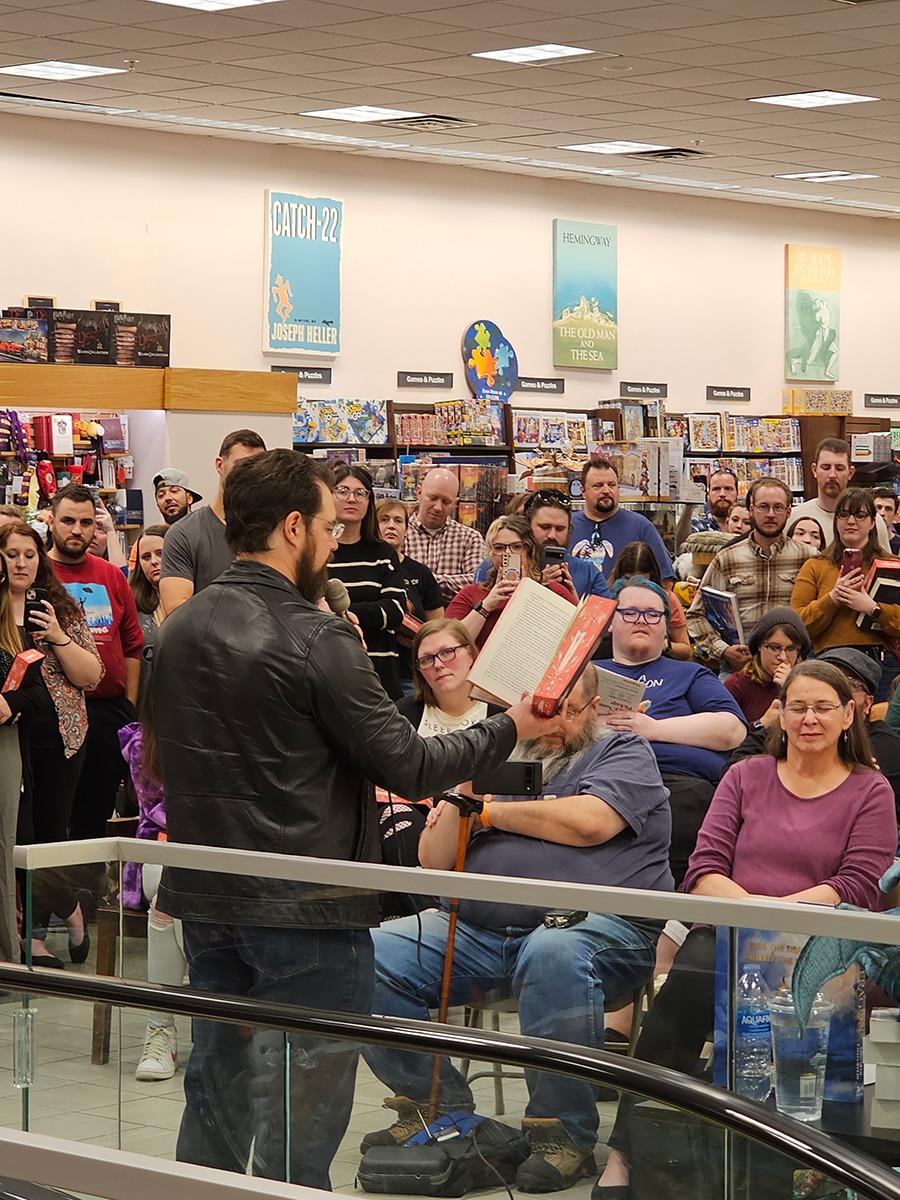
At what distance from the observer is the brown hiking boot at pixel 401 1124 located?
3061 mm

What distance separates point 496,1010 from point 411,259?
10982mm

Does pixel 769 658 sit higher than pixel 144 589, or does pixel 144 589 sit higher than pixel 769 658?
pixel 144 589

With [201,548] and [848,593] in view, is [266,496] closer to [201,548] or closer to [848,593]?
[201,548]

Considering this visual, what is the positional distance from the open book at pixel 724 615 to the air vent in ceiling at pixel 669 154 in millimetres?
6389

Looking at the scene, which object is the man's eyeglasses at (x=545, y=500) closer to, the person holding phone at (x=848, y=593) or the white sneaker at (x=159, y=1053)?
the person holding phone at (x=848, y=593)

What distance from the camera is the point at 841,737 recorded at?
14.9 ft

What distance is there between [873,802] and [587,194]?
1104cm

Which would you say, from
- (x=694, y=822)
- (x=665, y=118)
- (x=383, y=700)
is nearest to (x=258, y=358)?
(x=665, y=118)

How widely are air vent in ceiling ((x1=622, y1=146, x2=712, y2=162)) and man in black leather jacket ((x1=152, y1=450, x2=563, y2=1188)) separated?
417 inches

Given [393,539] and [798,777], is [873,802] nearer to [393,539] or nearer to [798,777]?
[798,777]

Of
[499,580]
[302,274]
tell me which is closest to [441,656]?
[499,580]

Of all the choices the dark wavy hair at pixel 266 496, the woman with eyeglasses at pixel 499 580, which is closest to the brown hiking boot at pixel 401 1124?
the dark wavy hair at pixel 266 496

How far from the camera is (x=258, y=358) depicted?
42.3ft

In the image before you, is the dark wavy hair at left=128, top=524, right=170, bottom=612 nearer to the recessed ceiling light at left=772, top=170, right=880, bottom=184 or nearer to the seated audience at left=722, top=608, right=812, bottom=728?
the seated audience at left=722, top=608, right=812, bottom=728
